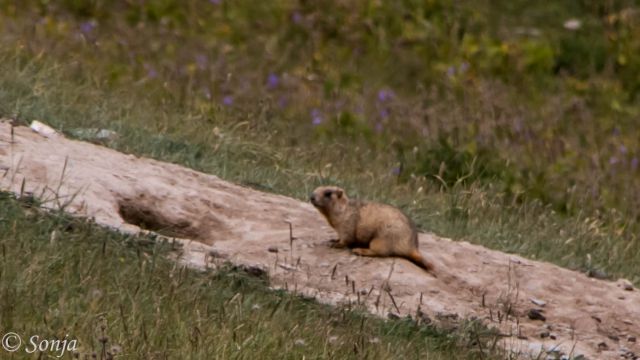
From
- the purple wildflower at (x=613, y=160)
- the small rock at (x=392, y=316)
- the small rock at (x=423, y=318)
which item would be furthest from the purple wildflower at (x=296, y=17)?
the small rock at (x=392, y=316)

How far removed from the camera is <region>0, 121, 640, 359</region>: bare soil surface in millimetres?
6555

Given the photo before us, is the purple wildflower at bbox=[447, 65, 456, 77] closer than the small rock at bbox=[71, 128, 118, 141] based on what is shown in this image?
No

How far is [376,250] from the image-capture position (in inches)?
279

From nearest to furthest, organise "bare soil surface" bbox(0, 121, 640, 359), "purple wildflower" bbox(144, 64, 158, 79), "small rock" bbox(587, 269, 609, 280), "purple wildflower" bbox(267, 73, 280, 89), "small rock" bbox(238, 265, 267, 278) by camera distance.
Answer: "small rock" bbox(238, 265, 267, 278), "bare soil surface" bbox(0, 121, 640, 359), "small rock" bbox(587, 269, 609, 280), "purple wildflower" bbox(144, 64, 158, 79), "purple wildflower" bbox(267, 73, 280, 89)

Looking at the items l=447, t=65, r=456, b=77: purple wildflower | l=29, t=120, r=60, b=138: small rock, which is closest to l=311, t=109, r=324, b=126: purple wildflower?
l=447, t=65, r=456, b=77: purple wildflower

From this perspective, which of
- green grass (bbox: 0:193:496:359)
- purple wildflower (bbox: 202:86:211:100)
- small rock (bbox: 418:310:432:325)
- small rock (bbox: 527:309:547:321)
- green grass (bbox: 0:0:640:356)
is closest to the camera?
green grass (bbox: 0:193:496:359)

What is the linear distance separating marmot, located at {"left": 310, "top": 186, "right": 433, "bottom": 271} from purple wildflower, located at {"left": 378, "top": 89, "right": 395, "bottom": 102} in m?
4.18

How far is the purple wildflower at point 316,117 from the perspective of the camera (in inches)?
421

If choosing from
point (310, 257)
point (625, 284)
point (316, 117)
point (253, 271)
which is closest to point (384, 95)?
point (316, 117)

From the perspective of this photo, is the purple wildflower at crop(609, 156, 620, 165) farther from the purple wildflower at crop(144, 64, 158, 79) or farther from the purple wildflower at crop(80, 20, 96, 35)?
the purple wildflower at crop(80, 20, 96, 35)

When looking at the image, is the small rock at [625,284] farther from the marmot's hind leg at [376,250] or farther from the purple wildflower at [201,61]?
the purple wildflower at [201,61]

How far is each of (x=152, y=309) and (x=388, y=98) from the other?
20.9ft

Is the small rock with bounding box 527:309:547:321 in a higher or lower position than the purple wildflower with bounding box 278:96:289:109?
higher

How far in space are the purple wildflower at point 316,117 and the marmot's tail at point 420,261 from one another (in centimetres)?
370
